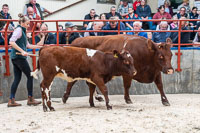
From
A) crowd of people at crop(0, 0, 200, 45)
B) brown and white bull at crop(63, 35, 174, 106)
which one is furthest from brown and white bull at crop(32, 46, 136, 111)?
crowd of people at crop(0, 0, 200, 45)

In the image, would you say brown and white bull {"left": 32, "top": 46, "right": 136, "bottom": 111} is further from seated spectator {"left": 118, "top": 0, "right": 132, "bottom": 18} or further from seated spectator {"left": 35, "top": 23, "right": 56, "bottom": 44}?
seated spectator {"left": 118, "top": 0, "right": 132, "bottom": 18}

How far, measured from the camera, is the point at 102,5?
1572 cm

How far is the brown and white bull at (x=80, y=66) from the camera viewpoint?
705 cm

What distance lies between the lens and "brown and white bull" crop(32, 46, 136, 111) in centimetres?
705

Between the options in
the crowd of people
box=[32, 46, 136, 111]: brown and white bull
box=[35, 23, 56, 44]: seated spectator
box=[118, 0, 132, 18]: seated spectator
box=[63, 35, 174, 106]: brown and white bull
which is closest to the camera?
box=[32, 46, 136, 111]: brown and white bull

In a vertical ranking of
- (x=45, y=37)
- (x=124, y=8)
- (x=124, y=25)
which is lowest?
(x=45, y=37)

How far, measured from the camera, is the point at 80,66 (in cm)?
714

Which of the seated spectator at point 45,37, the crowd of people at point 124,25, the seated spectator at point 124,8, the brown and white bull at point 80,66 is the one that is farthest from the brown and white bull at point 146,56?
the seated spectator at point 124,8

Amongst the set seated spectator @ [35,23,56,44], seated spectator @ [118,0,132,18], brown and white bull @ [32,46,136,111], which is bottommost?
brown and white bull @ [32,46,136,111]

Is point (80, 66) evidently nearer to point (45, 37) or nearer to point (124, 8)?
point (45, 37)

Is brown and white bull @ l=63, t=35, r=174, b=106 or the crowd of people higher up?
the crowd of people

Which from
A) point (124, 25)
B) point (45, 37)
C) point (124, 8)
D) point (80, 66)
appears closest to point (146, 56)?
point (80, 66)

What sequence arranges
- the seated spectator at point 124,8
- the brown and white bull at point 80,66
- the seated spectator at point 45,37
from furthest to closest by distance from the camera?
the seated spectator at point 124,8 < the seated spectator at point 45,37 < the brown and white bull at point 80,66

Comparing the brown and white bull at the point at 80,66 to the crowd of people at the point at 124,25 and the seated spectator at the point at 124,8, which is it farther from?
the seated spectator at the point at 124,8
